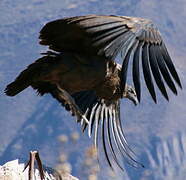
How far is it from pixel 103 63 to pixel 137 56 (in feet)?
1.84

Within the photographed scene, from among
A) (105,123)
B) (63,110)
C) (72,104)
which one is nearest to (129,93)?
(105,123)

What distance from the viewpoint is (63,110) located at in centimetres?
3366

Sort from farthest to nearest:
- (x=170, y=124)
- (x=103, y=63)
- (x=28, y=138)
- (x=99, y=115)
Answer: (x=170, y=124) → (x=28, y=138) → (x=99, y=115) → (x=103, y=63)

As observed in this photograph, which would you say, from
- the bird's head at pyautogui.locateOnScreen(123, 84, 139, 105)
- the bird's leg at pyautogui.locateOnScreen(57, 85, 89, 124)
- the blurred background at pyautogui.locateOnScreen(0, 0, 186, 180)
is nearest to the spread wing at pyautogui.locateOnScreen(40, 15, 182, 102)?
the bird's leg at pyautogui.locateOnScreen(57, 85, 89, 124)

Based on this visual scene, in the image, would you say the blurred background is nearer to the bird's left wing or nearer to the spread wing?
the bird's left wing

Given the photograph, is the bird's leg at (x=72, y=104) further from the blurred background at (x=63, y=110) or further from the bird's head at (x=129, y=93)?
the blurred background at (x=63, y=110)

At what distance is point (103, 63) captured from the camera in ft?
24.5

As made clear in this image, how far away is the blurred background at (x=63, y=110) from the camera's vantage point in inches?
1256

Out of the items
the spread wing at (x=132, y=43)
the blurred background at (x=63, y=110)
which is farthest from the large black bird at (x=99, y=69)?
the blurred background at (x=63, y=110)

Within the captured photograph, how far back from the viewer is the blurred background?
31.9 m

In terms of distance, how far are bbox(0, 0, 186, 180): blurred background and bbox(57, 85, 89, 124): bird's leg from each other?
17.1 m

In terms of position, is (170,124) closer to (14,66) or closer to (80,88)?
(14,66)

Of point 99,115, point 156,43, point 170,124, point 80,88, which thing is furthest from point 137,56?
point 170,124

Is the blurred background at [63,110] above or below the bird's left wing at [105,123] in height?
above
